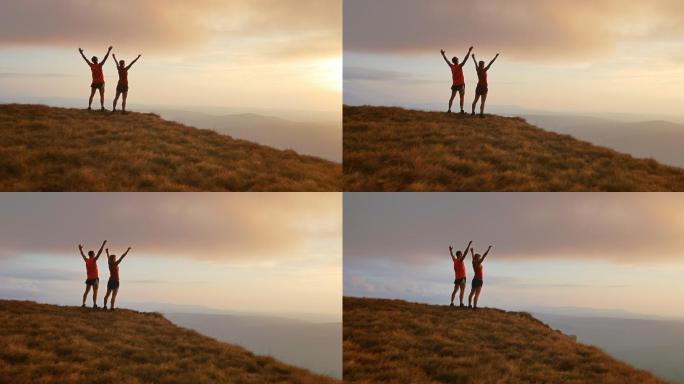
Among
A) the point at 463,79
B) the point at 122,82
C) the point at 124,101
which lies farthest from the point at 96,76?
the point at 463,79

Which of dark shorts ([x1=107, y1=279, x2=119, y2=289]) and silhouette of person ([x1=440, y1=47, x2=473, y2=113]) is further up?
silhouette of person ([x1=440, y1=47, x2=473, y2=113])

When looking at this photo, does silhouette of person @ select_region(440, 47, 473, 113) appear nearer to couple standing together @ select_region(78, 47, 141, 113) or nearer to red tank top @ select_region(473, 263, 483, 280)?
red tank top @ select_region(473, 263, 483, 280)

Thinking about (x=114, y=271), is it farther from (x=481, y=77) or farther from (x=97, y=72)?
(x=481, y=77)

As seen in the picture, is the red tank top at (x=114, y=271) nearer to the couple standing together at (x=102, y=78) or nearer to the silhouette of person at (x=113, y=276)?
the silhouette of person at (x=113, y=276)

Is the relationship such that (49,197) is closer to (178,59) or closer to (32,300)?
(32,300)

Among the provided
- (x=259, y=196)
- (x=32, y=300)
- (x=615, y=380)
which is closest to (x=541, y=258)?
(x=615, y=380)

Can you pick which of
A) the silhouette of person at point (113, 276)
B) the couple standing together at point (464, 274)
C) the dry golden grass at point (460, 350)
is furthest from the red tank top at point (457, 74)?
Answer: the silhouette of person at point (113, 276)

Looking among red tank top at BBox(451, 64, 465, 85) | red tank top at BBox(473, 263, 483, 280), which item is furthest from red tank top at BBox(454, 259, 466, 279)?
red tank top at BBox(451, 64, 465, 85)
